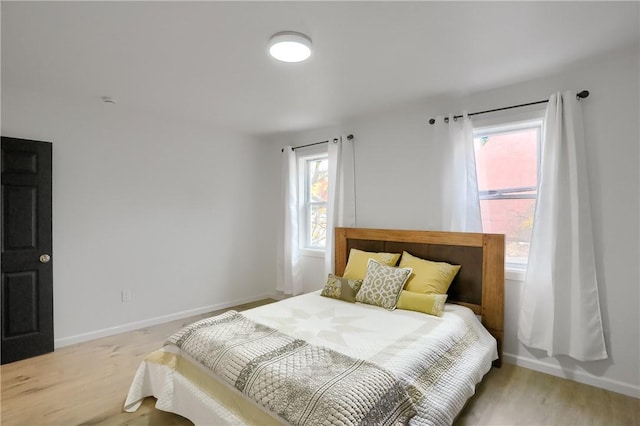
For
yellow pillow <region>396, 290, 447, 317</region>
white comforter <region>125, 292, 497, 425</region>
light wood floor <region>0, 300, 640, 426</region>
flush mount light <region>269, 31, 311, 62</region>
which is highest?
flush mount light <region>269, 31, 311, 62</region>

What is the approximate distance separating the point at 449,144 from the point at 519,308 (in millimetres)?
1512

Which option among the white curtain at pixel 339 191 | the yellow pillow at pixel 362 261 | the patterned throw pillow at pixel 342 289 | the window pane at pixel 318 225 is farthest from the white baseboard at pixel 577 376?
the window pane at pixel 318 225

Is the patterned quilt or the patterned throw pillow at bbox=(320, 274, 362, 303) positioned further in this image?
the patterned throw pillow at bbox=(320, 274, 362, 303)

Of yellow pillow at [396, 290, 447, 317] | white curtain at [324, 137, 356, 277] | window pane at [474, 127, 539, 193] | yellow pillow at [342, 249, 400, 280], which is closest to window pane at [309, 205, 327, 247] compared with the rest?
white curtain at [324, 137, 356, 277]

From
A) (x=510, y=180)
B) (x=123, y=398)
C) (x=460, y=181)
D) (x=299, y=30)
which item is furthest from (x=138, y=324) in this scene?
(x=510, y=180)

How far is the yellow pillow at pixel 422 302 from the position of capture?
8.21 feet

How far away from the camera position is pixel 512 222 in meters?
Answer: 2.85

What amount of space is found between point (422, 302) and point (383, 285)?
34cm

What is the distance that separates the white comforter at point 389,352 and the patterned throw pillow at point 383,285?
8cm

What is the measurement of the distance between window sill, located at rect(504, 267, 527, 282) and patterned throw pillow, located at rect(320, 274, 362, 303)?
4.04 feet

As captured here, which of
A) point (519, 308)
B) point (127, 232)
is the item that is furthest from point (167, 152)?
point (519, 308)

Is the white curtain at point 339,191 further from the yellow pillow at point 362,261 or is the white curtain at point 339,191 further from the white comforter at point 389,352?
the white comforter at point 389,352

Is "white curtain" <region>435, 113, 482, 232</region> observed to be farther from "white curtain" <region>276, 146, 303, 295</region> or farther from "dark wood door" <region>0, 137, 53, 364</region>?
"dark wood door" <region>0, 137, 53, 364</region>

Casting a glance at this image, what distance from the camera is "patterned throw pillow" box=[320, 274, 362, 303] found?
292cm
